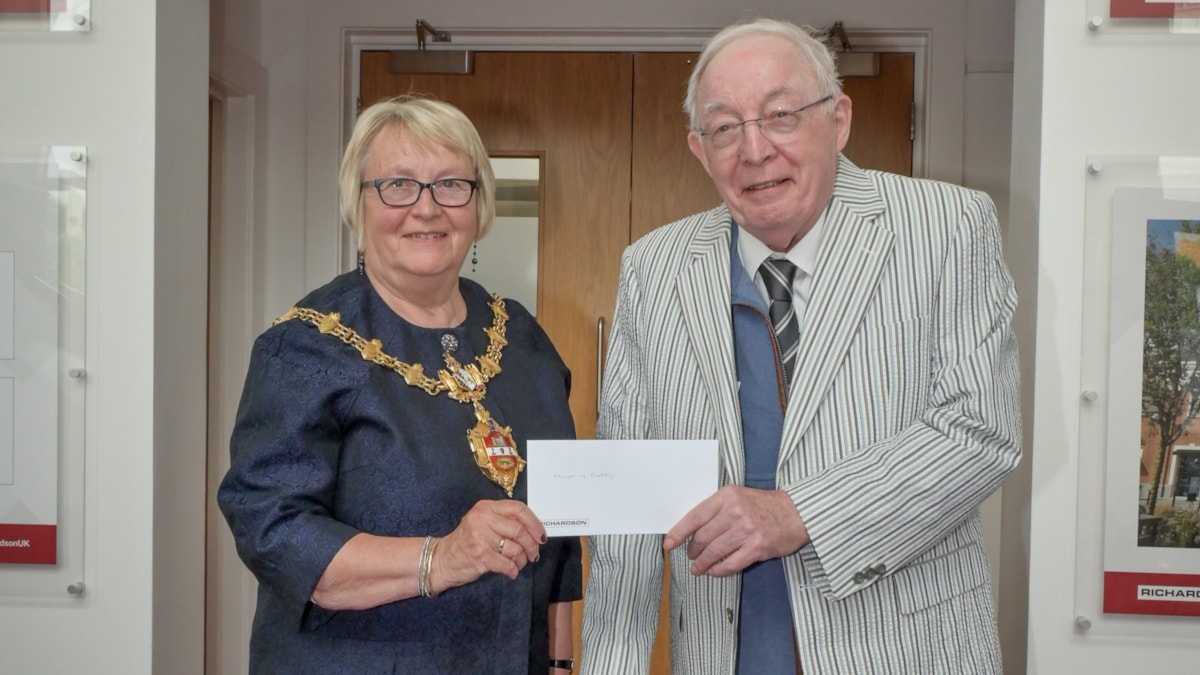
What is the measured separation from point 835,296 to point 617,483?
466 mm

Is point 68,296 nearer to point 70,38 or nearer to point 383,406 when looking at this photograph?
point 70,38

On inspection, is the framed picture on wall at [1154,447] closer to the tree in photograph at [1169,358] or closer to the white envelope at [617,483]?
the tree in photograph at [1169,358]

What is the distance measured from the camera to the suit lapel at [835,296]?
64.6 inches

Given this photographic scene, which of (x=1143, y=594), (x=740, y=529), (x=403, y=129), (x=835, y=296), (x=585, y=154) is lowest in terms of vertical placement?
(x=1143, y=594)

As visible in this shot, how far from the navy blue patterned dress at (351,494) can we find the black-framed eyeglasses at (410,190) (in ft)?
0.61

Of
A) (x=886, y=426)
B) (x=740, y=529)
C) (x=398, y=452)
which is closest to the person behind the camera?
(x=740, y=529)

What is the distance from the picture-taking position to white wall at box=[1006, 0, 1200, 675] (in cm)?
217

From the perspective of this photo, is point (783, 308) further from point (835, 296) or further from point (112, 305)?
point (112, 305)

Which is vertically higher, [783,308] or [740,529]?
[783,308]

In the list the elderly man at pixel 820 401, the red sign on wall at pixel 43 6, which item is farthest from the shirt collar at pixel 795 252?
the red sign on wall at pixel 43 6

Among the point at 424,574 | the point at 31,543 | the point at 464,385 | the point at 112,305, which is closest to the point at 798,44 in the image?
the point at 464,385

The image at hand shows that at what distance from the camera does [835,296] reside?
1.68 m

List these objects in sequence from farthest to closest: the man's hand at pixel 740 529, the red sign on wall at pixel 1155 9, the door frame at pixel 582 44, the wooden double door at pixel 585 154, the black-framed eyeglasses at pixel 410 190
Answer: the wooden double door at pixel 585 154 → the door frame at pixel 582 44 → the red sign on wall at pixel 1155 9 → the black-framed eyeglasses at pixel 410 190 → the man's hand at pixel 740 529

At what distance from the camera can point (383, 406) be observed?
69.4 inches
